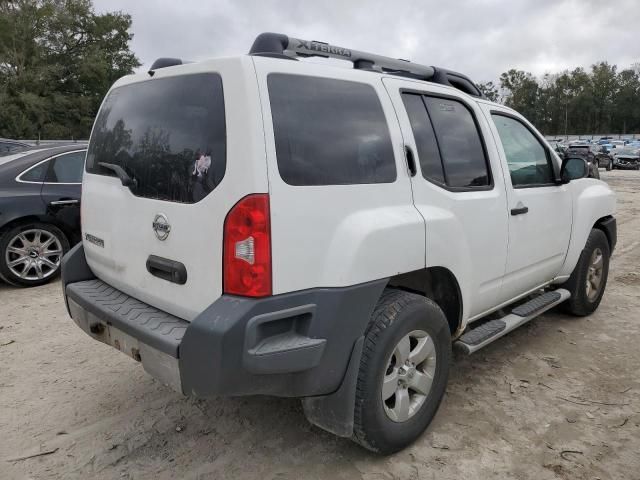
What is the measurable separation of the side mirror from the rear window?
2.89 metres

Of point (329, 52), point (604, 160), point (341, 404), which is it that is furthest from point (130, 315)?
point (604, 160)

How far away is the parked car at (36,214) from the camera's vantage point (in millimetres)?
5527

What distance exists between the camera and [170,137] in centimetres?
247

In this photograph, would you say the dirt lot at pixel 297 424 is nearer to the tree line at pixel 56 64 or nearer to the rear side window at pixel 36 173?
the rear side window at pixel 36 173

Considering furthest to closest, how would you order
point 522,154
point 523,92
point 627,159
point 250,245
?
point 523,92 → point 627,159 → point 522,154 → point 250,245

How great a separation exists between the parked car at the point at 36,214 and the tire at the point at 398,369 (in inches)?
178

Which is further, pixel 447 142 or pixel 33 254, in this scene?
pixel 33 254

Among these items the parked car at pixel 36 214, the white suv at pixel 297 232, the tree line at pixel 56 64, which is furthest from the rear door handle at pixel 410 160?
the tree line at pixel 56 64

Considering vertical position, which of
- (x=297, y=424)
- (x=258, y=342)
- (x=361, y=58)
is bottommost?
(x=297, y=424)

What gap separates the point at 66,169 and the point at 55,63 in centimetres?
4928

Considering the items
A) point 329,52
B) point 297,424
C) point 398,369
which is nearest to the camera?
point 398,369

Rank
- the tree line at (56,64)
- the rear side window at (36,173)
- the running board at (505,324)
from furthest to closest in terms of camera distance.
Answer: the tree line at (56,64) → the rear side window at (36,173) → the running board at (505,324)

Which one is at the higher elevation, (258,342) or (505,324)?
(258,342)

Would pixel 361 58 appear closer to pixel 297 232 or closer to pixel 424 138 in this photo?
pixel 424 138
